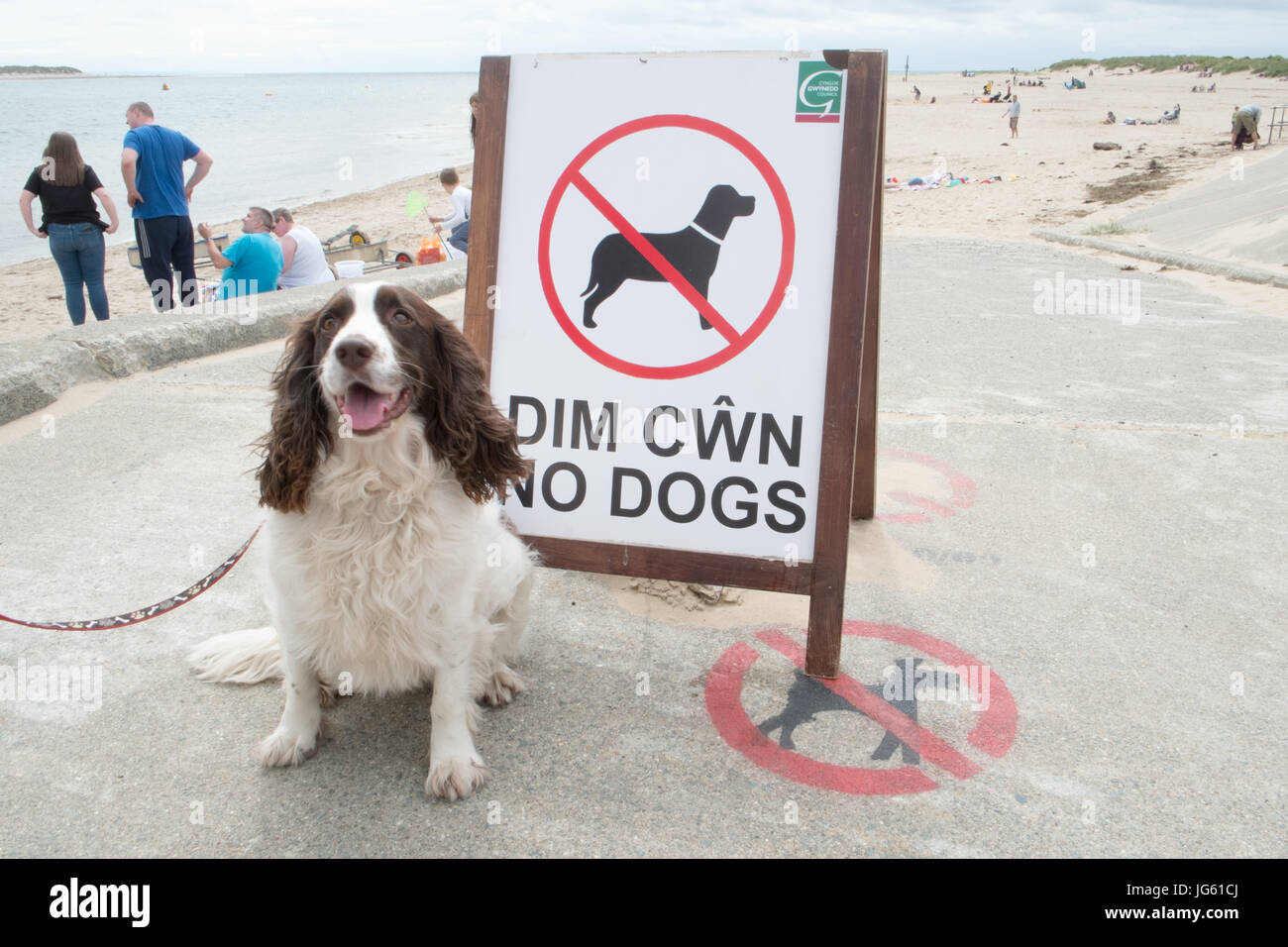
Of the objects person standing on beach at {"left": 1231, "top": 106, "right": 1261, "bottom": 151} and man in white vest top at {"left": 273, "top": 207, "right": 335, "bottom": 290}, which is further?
person standing on beach at {"left": 1231, "top": 106, "right": 1261, "bottom": 151}

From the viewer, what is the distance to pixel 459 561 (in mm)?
2568

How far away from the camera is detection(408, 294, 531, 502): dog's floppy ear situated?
2.54 m

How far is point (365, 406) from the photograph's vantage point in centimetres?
236

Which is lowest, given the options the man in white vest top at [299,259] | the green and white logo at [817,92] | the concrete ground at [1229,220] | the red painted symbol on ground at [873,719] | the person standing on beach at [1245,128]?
the red painted symbol on ground at [873,719]

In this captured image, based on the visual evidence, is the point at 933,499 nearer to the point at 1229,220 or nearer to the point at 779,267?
the point at 779,267

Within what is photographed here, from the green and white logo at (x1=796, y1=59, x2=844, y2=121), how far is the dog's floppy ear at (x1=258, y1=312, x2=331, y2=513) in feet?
5.65

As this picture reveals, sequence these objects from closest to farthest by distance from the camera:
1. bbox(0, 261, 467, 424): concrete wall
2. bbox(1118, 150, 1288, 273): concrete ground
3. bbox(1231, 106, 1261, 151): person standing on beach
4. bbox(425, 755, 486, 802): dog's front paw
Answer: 1. bbox(425, 755, 486, 802): dog's front paw
2. bbox(0, 261, 467, 424): concrete wall
3. bbox(1118, 150, 1288, 273): concrete ground
4. bbox(1231, 106, 1261, 151): person standing on beach

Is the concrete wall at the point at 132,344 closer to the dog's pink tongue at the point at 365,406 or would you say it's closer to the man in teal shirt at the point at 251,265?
the man in teal shirt at the point at 251,265

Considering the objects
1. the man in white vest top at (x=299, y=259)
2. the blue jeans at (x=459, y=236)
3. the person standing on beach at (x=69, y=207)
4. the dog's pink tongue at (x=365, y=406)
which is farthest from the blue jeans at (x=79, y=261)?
the dog's pink tongue at (x=365, y=406)

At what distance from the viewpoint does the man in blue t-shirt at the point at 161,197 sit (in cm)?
816

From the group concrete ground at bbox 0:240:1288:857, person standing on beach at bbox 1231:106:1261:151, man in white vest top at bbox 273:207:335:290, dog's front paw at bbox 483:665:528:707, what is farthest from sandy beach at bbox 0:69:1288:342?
dog's front paw at bbox 483:665:528:707

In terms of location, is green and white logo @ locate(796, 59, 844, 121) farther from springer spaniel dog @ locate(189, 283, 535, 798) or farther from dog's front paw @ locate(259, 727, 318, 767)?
dog's front paw @ locate(259, 727, 318, 767)

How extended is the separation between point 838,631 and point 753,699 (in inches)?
14.6

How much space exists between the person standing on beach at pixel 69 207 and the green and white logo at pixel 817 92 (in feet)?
24.8
